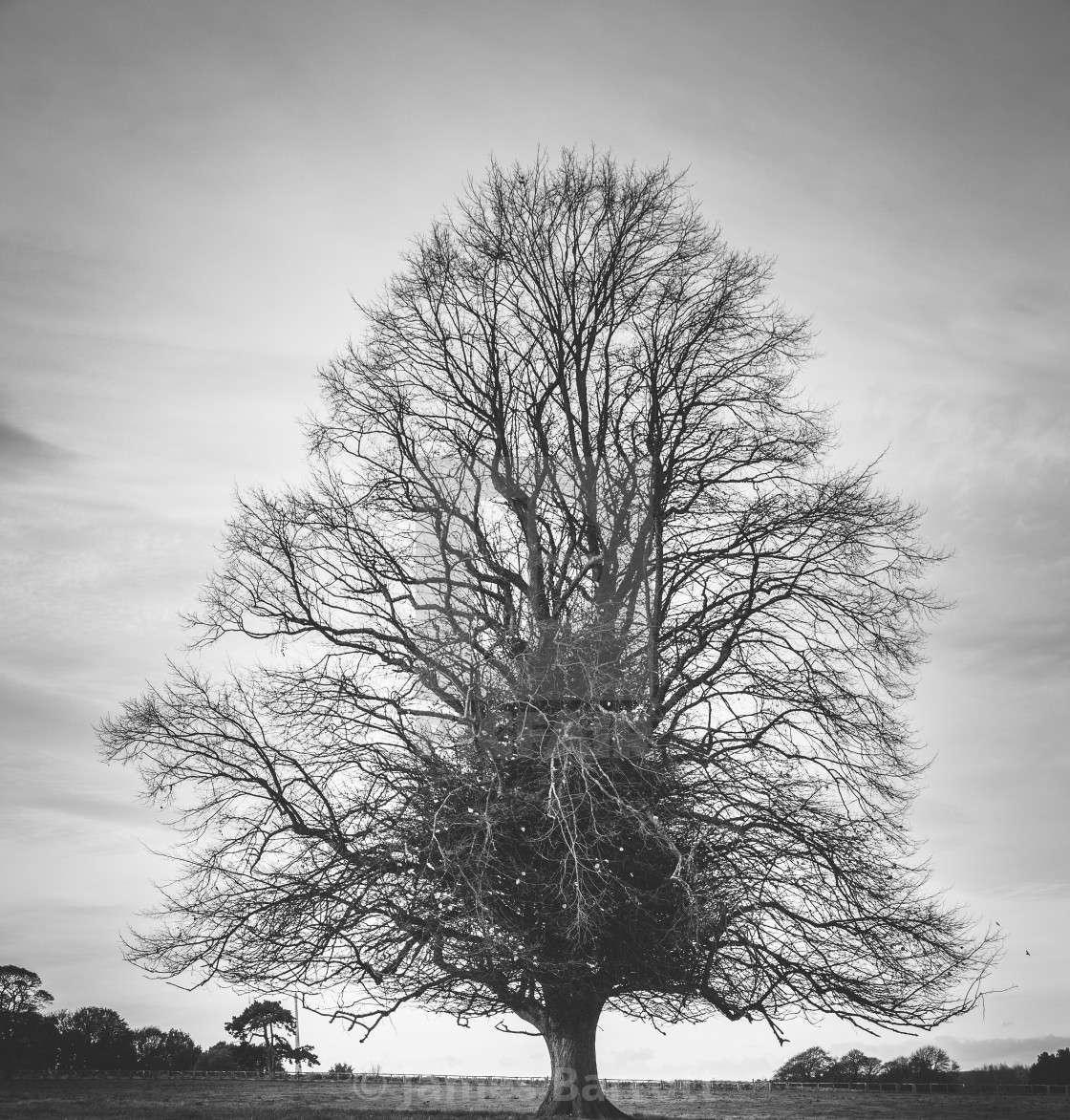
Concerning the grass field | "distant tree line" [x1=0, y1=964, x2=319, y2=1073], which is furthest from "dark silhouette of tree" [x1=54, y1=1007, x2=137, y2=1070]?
the grass field

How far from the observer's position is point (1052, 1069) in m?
24.4

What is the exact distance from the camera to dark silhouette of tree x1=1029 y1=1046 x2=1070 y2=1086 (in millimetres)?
23875

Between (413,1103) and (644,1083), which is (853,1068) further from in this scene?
(413,1103)

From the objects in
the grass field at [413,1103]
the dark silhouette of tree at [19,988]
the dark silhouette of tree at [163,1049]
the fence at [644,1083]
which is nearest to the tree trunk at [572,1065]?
the grass field at [413,1103]

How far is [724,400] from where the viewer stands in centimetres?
1421

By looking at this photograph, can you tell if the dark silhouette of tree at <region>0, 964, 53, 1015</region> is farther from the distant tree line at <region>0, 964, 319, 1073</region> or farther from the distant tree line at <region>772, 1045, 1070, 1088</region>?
the distant tree line at <region>772, 1045, 1070, 1088</region>

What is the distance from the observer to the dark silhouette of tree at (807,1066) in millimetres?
25062

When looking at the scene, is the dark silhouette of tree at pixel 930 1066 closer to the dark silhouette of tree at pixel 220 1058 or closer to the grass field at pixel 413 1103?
the grass field at pixel 413 1103

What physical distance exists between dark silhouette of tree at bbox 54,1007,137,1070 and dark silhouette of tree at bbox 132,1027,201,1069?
29 cm

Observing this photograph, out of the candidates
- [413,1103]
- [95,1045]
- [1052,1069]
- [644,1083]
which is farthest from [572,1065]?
[95,1045]

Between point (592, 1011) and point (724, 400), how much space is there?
8361 mm

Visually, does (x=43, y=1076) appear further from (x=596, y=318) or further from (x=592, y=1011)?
(x=596, y=318)

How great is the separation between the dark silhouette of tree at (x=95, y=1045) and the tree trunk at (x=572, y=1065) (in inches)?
840

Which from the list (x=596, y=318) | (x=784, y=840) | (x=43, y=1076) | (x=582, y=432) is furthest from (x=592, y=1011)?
(x=43, y=1076)
